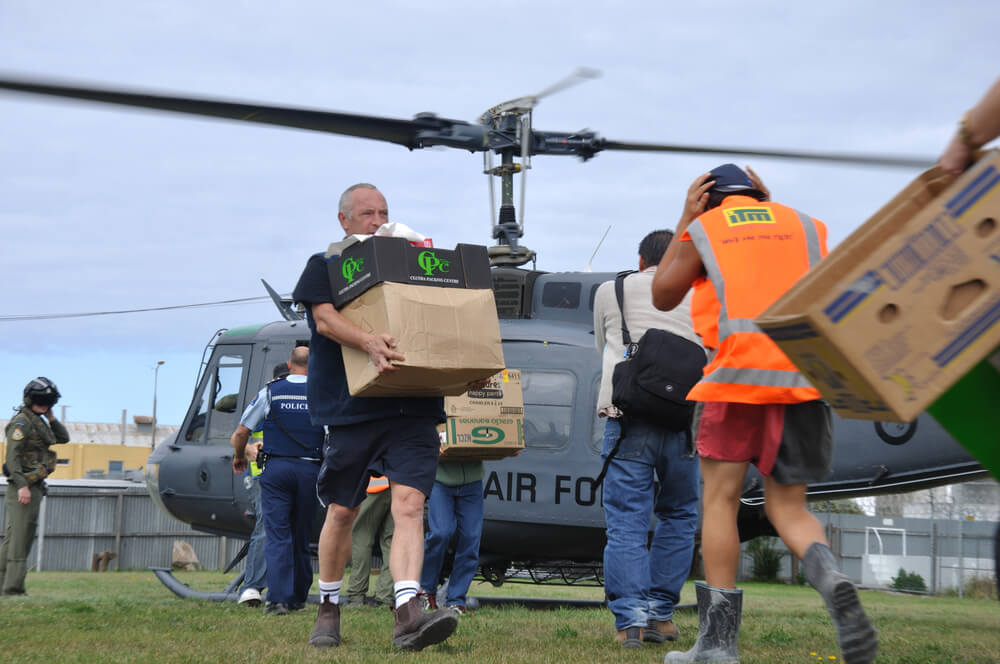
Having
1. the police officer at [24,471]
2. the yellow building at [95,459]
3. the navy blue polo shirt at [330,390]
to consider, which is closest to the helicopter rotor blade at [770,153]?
the navy blue polo shirt at [330,390]

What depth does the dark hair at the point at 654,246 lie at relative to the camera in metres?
5.53

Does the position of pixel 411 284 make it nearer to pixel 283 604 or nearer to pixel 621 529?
pixel 621 529

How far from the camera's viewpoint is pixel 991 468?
2.82 m

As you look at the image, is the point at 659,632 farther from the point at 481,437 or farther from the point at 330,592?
the point at 481,437

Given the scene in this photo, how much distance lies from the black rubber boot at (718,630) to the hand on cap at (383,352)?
4.92 ft

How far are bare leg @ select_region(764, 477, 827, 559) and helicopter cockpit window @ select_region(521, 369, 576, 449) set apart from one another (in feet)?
15.6

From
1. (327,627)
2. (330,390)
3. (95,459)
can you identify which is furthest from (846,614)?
(95,459)

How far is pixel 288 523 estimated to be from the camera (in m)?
7.55

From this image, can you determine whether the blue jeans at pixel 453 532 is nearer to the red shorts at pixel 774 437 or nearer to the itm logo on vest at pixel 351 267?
the itm logo on vest at pixel 351 267

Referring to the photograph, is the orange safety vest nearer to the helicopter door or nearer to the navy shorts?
the navy shorts

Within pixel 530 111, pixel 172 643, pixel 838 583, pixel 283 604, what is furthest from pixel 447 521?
pixel 838 583

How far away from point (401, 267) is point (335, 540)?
132cm

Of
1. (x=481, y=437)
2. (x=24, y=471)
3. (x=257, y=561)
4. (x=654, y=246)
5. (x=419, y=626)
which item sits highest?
(x=654, y=246)

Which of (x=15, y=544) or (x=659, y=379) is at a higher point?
(x=659, y=379)
